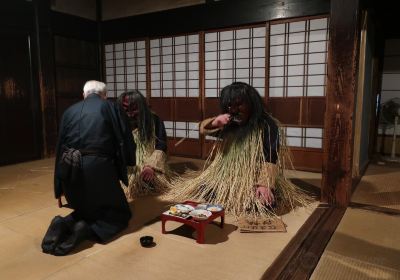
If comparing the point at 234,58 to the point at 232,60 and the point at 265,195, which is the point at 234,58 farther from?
the point at 265,195

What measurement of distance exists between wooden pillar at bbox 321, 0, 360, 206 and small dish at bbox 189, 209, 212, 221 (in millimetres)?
1295

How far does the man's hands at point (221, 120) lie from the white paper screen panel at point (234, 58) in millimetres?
1901

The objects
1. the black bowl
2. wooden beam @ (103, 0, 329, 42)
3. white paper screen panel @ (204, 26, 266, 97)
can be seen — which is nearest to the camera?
the black bowl

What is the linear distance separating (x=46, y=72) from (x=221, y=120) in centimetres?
363

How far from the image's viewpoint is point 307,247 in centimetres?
216

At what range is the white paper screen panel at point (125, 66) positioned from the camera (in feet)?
19.0

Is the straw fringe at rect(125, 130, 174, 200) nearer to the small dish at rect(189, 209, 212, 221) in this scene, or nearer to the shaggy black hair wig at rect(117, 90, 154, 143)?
the shaggy black hair wig at rect(117, 90, 154, 143)

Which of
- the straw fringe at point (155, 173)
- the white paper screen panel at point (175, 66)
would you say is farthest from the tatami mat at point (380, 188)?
the white paper screen panel at point (175, 66)

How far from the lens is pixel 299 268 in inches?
74.5

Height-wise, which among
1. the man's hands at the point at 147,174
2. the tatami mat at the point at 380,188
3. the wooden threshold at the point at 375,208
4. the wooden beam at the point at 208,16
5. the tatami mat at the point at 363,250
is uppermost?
the wooden beam at the point at 208,16

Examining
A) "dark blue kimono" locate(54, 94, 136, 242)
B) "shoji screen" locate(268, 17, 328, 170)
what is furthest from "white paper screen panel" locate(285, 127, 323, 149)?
"dark blue kimono" locate(54, 94, 136, 242)

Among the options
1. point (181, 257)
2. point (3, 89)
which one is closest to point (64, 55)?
point (3, 89)

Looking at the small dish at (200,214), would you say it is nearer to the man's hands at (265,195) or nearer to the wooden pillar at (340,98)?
the man's hands at (265,195)

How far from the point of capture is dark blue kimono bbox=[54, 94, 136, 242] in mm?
2273
